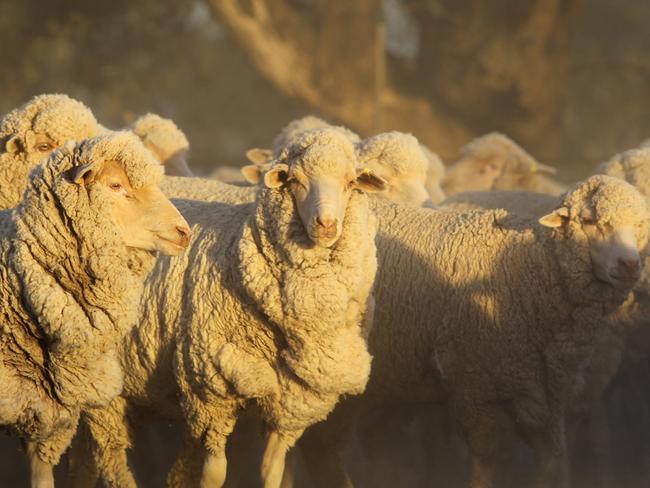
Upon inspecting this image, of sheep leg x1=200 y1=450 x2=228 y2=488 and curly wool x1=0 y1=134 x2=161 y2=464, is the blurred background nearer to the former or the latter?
sheep leg x1=200 y1=450 x2=228 y2=488

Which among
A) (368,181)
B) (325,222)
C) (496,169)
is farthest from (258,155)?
(325,222)

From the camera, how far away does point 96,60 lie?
19.0 metres

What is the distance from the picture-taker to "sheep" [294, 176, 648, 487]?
21.0ft

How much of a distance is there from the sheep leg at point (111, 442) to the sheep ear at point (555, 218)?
2117 millimetres

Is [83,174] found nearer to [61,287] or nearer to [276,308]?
[61,287]

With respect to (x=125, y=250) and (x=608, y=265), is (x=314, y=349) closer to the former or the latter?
(x=125, y=250)

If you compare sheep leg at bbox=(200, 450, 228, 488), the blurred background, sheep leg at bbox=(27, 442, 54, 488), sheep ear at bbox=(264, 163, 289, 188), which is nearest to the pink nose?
sheep ear at bbox=(264, 163, 289, 188)

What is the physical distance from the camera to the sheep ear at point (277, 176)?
5.39m

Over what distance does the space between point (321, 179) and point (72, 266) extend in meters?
1.09

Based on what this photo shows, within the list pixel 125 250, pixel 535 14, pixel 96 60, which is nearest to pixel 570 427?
pixel 125 250

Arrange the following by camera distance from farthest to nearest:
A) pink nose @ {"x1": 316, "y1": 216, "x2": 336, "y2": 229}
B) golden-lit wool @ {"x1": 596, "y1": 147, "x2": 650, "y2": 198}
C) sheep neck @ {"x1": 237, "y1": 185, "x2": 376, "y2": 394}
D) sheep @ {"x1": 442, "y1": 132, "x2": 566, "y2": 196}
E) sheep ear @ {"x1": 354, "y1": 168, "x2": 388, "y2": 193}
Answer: sheep @ {"x1": 442, "y1": 132, "x2": 566, "y2": 196} < golden-lit wool @ {"x1": 596, "y1": 147, "x2": 650, "y2": 198} < sheep ear @ {"x1": 354, "y1": 168, "x2": 388, "y2": 193} < sheep neck @ {"x1": 237, "y1": 185, "x2": 376, "y2": 394} < pink nose @ {"x1": 316, "y1": 216, "x2": 336, "y2": 229}

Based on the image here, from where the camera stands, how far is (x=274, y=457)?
5590 mm

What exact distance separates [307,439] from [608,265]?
1.67 metres

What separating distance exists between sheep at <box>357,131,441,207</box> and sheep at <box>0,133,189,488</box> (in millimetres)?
2960
